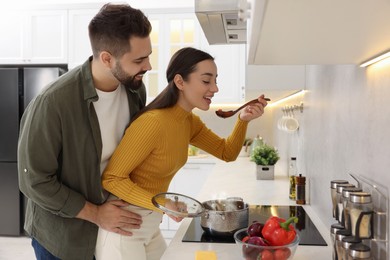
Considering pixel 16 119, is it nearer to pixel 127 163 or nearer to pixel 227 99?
pixel 227 99

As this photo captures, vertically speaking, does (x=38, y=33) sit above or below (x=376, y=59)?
above

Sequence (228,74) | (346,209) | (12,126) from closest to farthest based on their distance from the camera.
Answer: (346,209) → (12,126) → (228,74)

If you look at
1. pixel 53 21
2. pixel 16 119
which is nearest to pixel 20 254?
pixel 16 119

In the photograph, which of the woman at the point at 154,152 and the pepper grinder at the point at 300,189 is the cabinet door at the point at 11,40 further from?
the pepper grinder at the point at 300,189

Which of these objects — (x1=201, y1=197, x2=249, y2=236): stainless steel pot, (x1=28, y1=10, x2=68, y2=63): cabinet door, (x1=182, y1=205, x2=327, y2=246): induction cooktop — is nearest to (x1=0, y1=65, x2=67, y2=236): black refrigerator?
(x1=28, y1=10, x2=68, y2=63): cabinet door

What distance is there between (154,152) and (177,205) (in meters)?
0.31

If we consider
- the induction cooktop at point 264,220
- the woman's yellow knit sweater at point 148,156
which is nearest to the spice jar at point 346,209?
the induction cooktop at point 264,220

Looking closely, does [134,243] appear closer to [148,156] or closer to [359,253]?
[148,156]

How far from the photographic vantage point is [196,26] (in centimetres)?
406

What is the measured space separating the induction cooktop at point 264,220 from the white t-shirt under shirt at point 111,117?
16.0 inches

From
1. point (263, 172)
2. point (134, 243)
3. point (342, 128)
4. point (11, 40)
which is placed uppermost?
point (11, 40)

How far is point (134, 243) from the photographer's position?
1.40m

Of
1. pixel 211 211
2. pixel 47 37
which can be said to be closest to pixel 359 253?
pixel 211 211

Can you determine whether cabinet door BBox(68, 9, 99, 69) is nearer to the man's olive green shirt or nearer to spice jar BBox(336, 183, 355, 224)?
the man's olive green shirt
